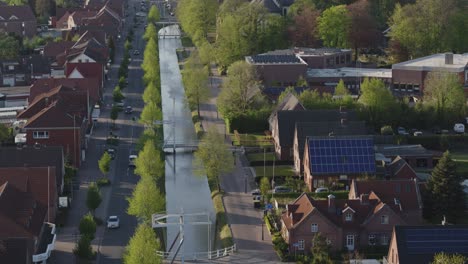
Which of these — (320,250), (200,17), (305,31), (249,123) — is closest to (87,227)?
(320,250)

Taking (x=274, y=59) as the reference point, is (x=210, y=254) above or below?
below

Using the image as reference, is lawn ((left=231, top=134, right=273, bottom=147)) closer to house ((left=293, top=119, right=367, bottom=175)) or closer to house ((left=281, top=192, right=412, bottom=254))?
house ((left=293, top=119, right=367, bottom=175))

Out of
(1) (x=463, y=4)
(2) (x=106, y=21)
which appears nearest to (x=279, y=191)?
(1) (x=463, y=4)

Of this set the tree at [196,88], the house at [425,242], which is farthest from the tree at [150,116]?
the house at [425,242]

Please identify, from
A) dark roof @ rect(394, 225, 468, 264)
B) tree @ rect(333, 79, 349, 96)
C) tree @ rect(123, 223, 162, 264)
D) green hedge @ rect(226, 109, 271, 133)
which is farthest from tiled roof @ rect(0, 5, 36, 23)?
dark roof @ rect(394, 225, 468, 264)

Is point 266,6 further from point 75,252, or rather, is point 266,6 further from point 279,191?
point 75,252

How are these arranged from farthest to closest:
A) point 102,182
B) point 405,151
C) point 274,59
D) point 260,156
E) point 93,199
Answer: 1. point 274,59
2. point 260,156
3. point 405,151
4. point 102,182
5. point 93,199

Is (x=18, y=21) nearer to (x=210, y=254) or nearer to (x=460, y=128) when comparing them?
(x=460, y=128)

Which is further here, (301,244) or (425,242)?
(301,244)
